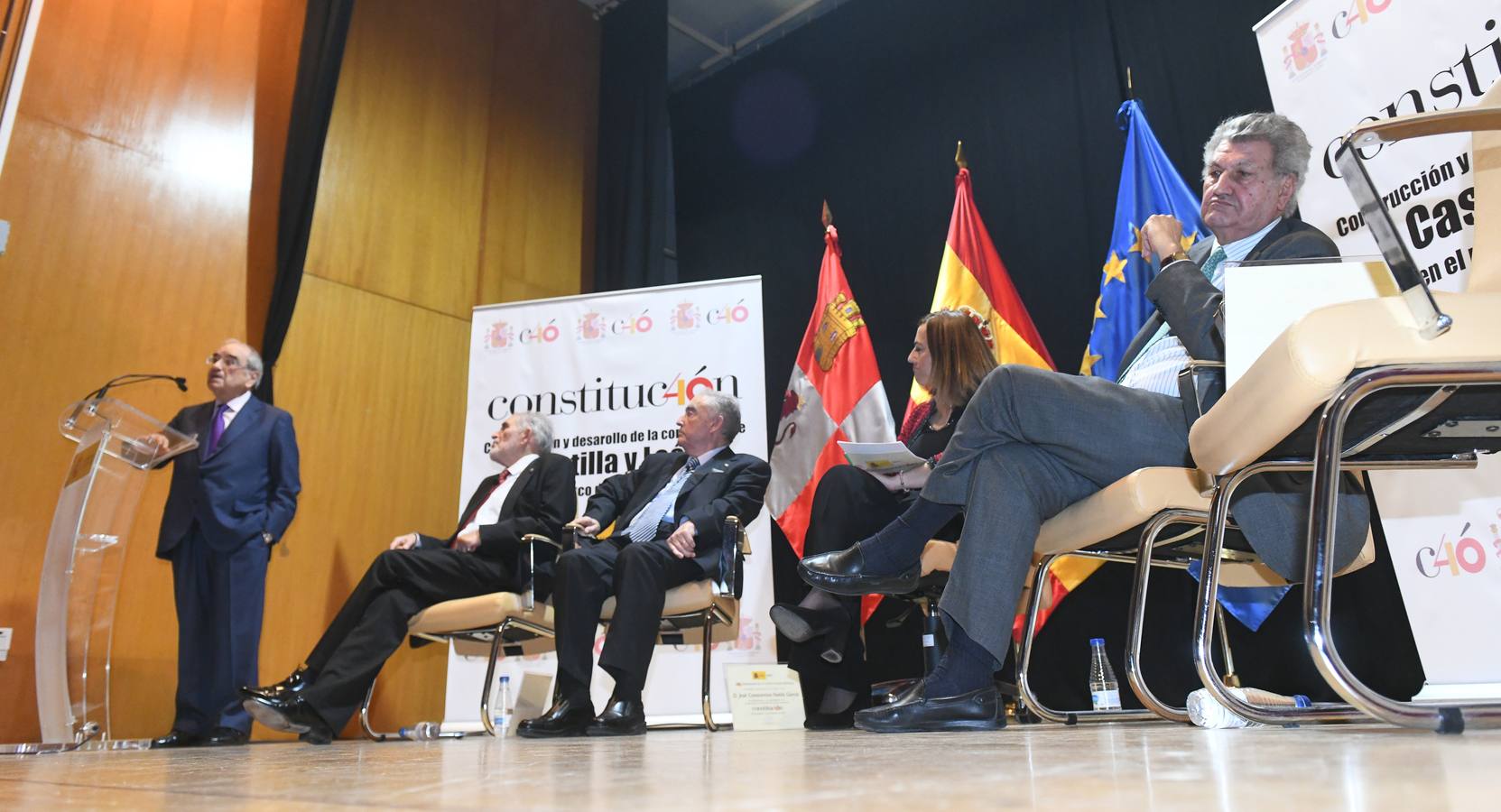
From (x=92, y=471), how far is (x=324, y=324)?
1.76 metres

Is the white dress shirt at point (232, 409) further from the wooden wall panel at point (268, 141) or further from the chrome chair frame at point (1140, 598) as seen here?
the chrome chair frame at point (1140, 598)

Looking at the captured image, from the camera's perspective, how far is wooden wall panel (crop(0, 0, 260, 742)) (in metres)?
3.63

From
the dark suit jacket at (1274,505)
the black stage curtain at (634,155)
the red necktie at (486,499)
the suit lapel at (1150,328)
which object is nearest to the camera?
the dark suit jacket at (1274,505)

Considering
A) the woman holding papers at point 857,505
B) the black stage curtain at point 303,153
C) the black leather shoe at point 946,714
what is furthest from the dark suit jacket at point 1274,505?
the black stage curtain at point 303,153

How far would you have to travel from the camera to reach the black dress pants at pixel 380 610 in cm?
295

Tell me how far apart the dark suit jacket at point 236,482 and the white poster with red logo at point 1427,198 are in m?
3.47

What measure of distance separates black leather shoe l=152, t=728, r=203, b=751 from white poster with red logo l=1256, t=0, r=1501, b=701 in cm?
349

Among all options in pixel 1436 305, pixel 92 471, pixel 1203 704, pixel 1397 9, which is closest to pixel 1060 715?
pixel 1203 704

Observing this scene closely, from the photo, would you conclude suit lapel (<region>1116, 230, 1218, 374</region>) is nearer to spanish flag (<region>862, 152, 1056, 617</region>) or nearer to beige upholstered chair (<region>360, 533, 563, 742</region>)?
spanish flag (<region>862, 152, 1056, 617</region>)

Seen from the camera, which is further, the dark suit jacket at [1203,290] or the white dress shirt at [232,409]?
the white dress shirt at [232,409]

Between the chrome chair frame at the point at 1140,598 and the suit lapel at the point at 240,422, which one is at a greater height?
the suit lapel at the point at 240,422

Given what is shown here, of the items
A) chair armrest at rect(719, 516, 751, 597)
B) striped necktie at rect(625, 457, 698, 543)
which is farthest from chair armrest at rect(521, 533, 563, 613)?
chair armrest at rect(719, 516, 751, 597)

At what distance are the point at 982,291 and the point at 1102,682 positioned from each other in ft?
4.91

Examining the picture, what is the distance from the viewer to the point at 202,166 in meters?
4.33
